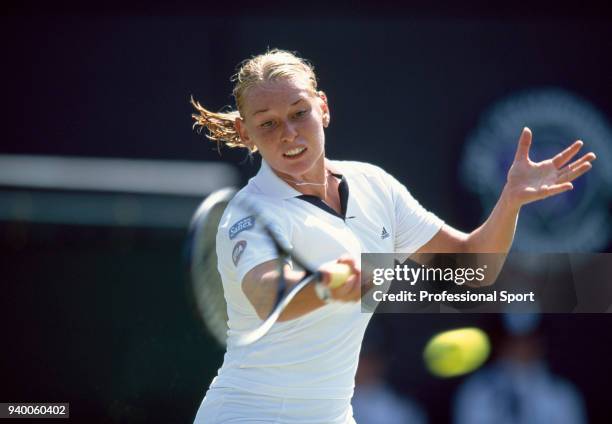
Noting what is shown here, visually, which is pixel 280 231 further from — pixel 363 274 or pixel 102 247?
pixel 102 247

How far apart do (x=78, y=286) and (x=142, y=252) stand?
28cm

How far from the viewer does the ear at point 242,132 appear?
261 centimetres

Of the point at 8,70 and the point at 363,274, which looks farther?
the point at 8,70

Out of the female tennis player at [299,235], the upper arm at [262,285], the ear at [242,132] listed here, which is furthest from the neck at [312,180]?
the upper arm at [262,285]

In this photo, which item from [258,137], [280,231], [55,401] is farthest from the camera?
Result: [55,401]

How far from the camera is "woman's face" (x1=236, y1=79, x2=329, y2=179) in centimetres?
249

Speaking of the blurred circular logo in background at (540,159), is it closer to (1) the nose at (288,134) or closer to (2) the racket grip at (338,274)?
(1) the nose at (288,134)

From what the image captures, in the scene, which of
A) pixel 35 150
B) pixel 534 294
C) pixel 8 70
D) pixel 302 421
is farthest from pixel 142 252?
pixel 302 421

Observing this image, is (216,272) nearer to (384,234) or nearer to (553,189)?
(384,234)

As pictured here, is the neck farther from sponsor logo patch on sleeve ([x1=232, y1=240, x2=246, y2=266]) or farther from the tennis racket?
sponsor logo patch on sleeve ([x1=232, y1=240, x2=246, y2=266])

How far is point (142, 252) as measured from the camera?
405 cm

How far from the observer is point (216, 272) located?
279cm

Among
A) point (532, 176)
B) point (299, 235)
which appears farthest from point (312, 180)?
point (532, 176)

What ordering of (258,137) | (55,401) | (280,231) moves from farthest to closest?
(55,401) < (258,137) < (280,231)
